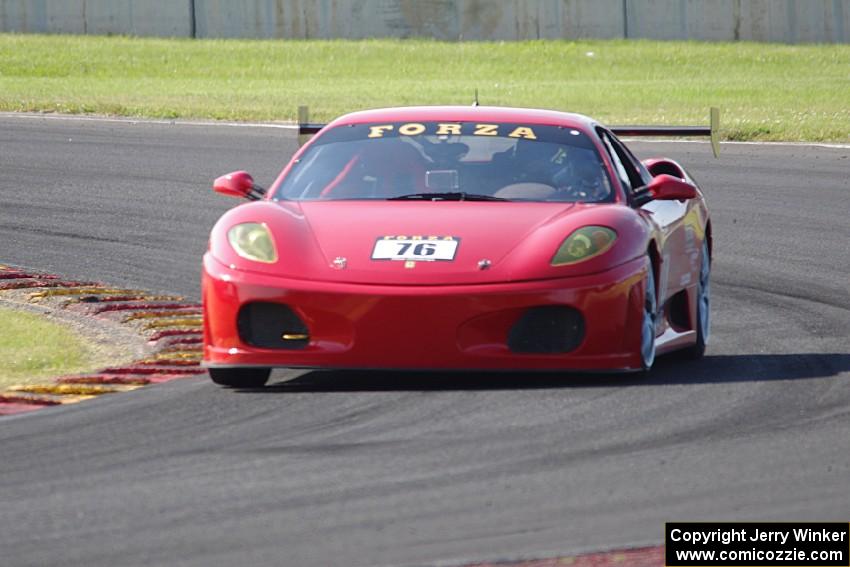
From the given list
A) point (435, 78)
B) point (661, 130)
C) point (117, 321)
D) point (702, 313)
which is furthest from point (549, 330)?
point (435, 78)

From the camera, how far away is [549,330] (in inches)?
282

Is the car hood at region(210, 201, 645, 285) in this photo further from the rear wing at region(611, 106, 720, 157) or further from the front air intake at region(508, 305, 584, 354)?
the rear wing at region(611, 106, 720, 157)

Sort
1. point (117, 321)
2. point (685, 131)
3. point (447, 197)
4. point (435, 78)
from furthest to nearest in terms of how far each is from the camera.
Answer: point (435, 78), point (117, 321), point (685, 131), point (447, 197)

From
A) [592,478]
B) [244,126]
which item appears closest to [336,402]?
[592,478]

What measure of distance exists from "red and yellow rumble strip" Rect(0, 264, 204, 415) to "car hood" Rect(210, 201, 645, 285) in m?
0.78

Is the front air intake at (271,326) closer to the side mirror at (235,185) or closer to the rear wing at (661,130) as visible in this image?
the side mirror at (235,185)

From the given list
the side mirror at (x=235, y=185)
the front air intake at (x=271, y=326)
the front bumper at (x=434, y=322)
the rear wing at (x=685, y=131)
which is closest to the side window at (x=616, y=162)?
the rear wing at (x=685, y=131)

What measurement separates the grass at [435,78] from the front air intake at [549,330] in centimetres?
1337

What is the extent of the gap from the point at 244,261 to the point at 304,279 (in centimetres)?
32

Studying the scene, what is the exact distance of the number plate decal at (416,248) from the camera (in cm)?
718

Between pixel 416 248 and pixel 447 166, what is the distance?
1064mm

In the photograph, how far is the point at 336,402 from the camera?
23.0 ft

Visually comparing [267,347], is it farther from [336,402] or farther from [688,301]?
[688,301]

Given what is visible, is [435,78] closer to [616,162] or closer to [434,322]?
[616,162]
